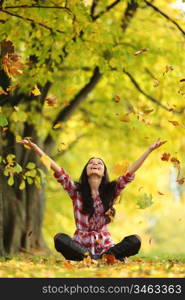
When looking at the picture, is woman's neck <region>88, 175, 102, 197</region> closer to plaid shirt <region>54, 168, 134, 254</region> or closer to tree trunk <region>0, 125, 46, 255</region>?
plaid shirt <region>54, 168, 134, 254</region>

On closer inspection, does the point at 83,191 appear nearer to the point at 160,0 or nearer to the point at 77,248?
the point at 77,248

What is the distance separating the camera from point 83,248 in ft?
23.2

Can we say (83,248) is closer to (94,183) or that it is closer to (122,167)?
(94,183)

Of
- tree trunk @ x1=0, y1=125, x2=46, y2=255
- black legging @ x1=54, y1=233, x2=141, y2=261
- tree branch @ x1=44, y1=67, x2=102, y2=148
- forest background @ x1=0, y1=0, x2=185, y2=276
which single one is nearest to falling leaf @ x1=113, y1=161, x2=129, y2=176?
forest background @ x1=0, y1=0, x2=185, y2=276

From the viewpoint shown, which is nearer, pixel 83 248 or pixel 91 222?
pixel 83 248

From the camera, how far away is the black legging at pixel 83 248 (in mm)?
6977

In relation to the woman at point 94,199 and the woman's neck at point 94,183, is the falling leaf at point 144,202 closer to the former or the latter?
the woman at point 94,199

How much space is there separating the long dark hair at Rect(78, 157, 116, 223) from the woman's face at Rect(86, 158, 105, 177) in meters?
0.09

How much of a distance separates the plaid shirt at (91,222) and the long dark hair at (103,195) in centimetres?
5

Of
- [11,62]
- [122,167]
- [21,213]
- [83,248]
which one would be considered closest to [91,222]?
[83,248]

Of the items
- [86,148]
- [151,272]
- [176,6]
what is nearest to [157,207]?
[86,148]

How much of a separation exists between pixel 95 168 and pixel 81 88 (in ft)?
22.4

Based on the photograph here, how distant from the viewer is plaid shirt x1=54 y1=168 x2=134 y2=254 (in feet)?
24.1

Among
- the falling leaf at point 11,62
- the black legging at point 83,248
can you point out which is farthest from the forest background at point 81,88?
the black legging at point 83,248
